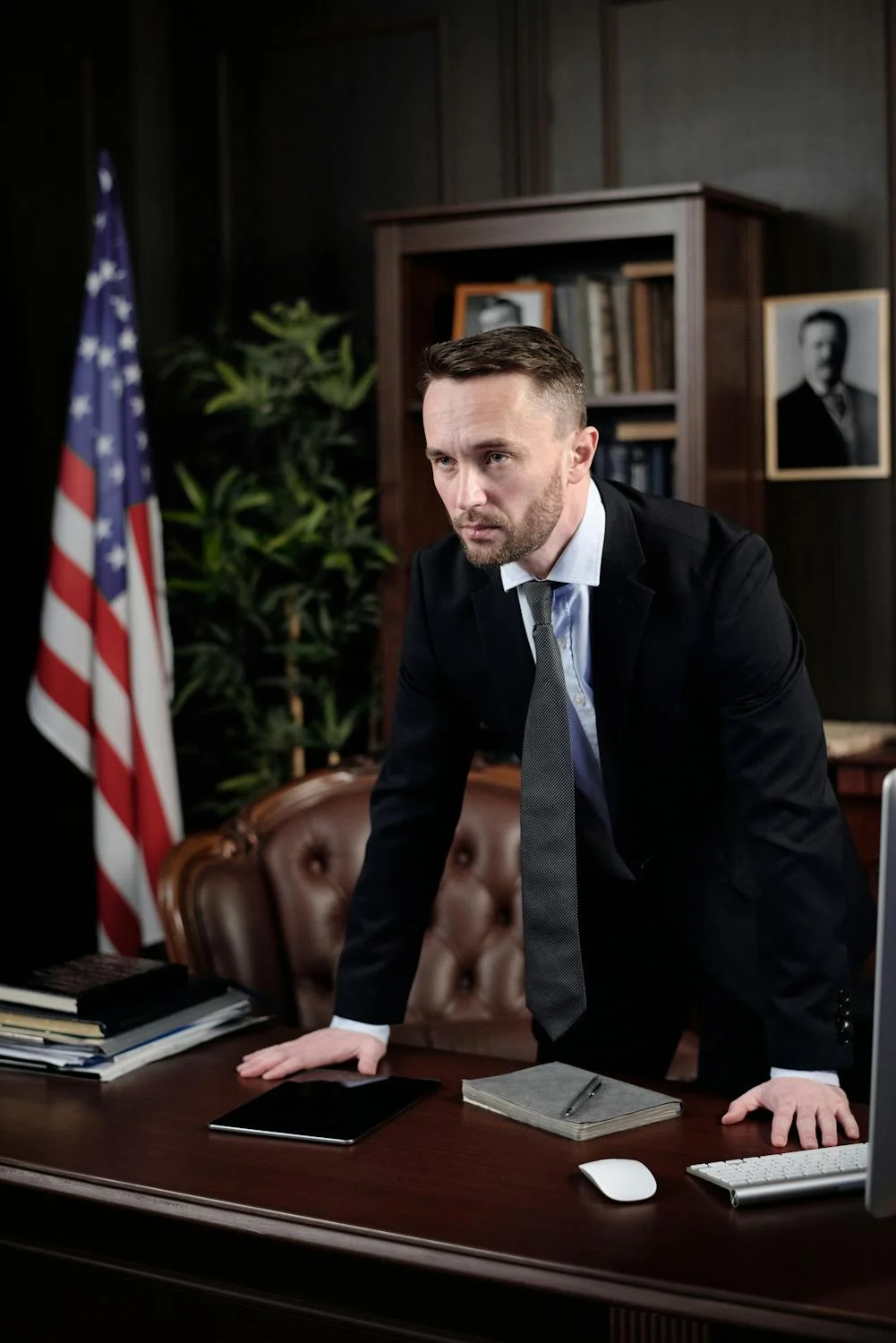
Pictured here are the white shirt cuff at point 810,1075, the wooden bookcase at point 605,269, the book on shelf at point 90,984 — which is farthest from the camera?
the wooden bookcase at point 605,269

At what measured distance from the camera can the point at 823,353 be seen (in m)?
4.20

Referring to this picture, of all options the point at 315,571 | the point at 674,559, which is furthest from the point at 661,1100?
the point at 315,571

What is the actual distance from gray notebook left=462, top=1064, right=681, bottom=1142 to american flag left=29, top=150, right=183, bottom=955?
2488 millimetres

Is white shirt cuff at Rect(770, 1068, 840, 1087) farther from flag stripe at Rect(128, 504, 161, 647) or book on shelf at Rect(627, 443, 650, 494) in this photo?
flag stripe at Rect(128, 504, 161, 647)

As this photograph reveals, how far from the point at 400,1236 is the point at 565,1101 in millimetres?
375

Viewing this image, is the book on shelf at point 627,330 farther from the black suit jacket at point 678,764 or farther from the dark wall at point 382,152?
the black suit jacket at point 678,764

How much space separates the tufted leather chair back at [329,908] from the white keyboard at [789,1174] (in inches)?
47.2

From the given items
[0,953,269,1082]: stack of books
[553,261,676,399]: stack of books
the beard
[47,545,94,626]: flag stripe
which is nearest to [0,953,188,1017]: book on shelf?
[0,953,269,1082]: stack of books

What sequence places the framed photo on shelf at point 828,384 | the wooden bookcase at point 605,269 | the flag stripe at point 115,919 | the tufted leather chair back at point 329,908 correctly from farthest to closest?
the flag stripe at point 115,919 → the framed photo on shelf at point 828,384 → the wooden bookcase at point 605,269 → the tufted leather chair back at point 329,908

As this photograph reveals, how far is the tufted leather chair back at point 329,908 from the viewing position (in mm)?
2771

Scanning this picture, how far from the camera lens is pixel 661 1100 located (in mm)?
1843

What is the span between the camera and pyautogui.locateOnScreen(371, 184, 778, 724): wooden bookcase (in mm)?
3928

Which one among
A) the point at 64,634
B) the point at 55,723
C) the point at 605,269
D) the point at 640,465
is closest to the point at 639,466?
the point at 640,465

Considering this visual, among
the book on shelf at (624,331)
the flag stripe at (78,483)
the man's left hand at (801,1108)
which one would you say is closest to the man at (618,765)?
the man's left hand at (801,1108)
